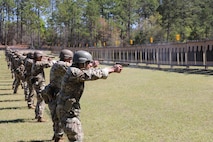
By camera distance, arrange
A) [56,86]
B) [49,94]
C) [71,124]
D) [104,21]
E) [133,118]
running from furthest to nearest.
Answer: [104,21]
[133,118]
[56,86]
[49,94]
[71,124]

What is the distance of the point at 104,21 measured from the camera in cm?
9344

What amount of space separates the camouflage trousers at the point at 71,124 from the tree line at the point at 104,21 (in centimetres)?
6700

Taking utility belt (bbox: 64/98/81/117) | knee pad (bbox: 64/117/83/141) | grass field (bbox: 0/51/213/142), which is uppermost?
utility belt (bbox: 64/98/81/117)

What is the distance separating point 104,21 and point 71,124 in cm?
8848

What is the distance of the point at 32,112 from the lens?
11703mm

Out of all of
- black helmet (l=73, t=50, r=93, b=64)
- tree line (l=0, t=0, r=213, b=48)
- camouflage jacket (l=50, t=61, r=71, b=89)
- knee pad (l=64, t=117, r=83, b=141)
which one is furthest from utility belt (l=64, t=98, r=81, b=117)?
tree line (l=0, t=0, r=213, b=48)

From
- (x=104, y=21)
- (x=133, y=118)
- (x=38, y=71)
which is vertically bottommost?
(x=133, y=118)

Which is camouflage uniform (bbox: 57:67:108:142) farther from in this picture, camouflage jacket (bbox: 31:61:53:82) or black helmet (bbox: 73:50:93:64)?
camouflage jacket (bbox: 31:61:53:82)

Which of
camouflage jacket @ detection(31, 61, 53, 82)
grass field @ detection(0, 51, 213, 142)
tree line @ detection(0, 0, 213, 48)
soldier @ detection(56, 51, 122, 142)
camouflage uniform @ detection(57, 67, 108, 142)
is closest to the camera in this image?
soldier @ detection(56, 51, 122, 142)

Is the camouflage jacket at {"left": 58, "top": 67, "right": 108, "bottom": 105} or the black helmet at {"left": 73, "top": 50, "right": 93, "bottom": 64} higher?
the black helmet at {"left": 73, "top": 50, "right": 93, "bottom": 64}

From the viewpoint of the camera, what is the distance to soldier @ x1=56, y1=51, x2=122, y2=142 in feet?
18.9

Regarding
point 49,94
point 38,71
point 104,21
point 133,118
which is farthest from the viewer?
point 104,21

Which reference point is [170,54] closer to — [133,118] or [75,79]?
[133,118]

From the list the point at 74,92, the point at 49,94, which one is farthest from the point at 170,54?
the point at 74,92
